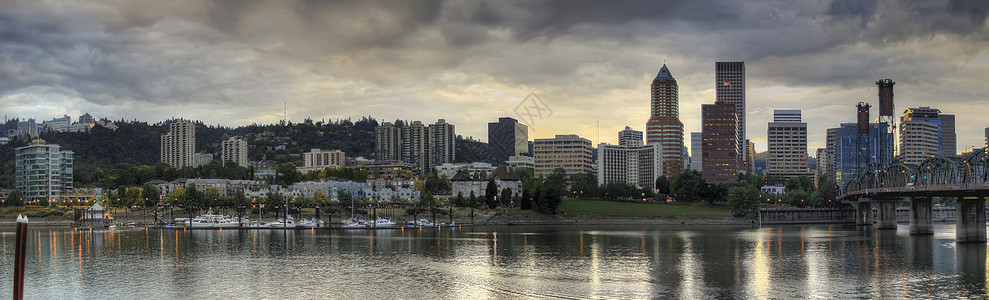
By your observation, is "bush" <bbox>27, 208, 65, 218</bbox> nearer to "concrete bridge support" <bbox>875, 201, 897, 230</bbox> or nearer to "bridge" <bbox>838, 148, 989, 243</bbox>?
"bridge" <bbox>838, 148, 989, 243</bbox>

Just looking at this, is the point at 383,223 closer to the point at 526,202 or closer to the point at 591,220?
the point at 526,202

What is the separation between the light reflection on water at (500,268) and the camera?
58094mm

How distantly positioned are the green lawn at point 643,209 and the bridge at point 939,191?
31537 mm

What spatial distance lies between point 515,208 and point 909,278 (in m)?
111

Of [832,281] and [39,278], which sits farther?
[39,278]

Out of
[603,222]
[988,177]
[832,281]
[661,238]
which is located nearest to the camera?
[832,281]

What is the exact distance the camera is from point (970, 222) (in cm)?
10156

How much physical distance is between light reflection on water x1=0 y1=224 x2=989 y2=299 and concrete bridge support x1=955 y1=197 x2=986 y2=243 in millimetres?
1879

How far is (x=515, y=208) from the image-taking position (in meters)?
172

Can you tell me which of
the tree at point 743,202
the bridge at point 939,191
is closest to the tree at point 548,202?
the tree at point 743,202

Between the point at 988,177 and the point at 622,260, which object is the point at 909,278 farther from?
the point at 988,177

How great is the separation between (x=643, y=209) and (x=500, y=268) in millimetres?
115586

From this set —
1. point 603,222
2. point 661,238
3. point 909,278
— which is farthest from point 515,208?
point 909,278

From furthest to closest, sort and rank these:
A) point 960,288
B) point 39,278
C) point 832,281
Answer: point 39,278 < point 832,281 < point 960,288
